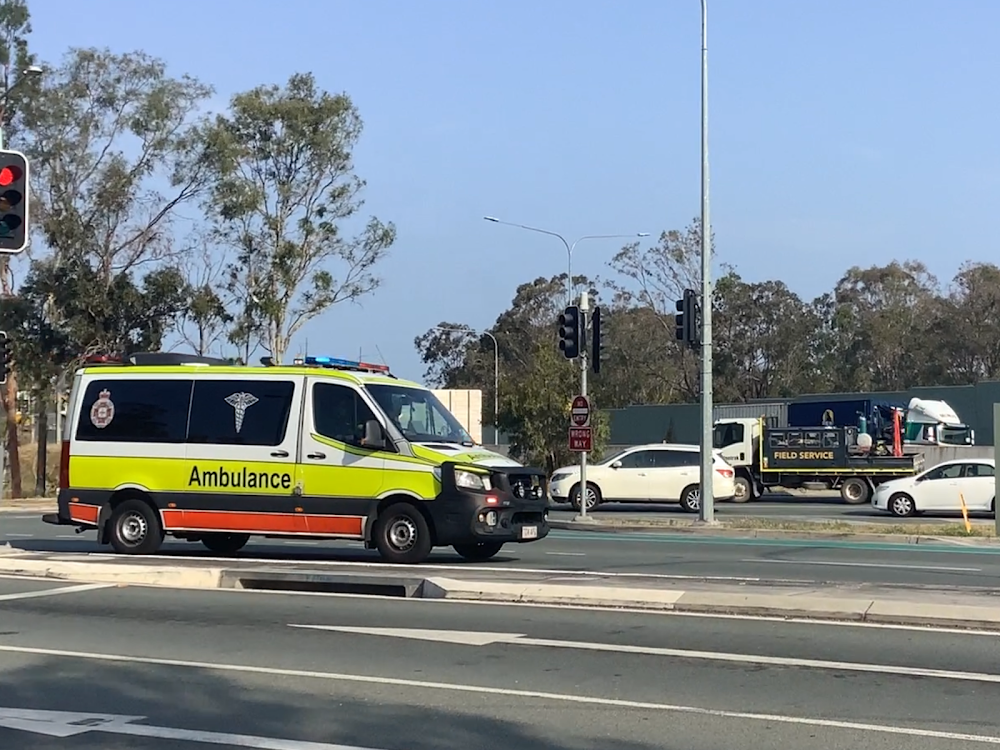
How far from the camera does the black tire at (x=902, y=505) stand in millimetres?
29469

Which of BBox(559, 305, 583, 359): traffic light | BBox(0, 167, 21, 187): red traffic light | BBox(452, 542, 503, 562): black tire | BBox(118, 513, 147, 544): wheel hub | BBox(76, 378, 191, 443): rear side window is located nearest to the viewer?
BBox(0, 167, 21, 187): red traffic light

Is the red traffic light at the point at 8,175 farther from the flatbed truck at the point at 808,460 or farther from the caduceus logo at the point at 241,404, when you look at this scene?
the flatbed truck at the point at 808,460

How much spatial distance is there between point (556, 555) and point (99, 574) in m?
6.44

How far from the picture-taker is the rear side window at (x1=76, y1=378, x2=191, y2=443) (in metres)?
17.0

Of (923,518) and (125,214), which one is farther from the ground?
(125,214)

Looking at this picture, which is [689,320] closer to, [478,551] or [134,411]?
[478,551]

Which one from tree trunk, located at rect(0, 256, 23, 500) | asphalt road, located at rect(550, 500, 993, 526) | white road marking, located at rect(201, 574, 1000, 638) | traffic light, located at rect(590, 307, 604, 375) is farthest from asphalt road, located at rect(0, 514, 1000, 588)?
tree trunk, located at rect(0, 256, 23, 500)

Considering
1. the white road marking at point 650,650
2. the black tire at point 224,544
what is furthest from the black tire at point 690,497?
the white road marking at point 650,650

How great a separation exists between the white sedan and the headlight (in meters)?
16.2

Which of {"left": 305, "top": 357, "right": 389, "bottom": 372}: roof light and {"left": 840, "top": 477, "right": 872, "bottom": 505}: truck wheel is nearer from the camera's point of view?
{"left": 305, "top": 357, "right": 389, "bottom": 372}: roof light

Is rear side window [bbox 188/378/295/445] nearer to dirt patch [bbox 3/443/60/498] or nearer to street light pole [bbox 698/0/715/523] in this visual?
street light pole [bbox 698/0/715/523]

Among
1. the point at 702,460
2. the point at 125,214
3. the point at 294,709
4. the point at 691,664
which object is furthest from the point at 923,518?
the point at 125,214

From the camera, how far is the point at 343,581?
1364 cm

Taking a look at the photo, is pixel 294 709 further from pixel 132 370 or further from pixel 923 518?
pixel 923 518
